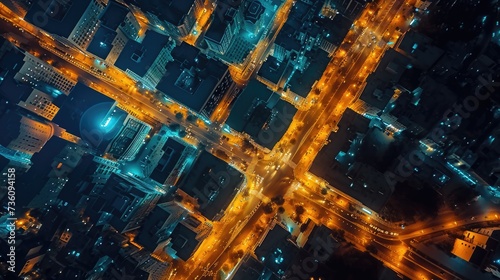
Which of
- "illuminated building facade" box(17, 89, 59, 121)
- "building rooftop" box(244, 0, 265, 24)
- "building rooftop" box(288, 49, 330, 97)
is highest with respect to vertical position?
"building rooftop" box(244, 0, 265, 24)

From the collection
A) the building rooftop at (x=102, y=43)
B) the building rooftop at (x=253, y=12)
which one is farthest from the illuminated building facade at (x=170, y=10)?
the building rooftop at (x=253, y=12)

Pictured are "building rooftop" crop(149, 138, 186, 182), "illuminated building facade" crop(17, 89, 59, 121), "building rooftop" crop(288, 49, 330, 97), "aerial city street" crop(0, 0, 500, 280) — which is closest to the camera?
"aerial city street" crop(0, 0, 500, 280)

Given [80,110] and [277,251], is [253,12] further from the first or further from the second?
[277,251]

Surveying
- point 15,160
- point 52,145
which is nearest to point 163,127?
point 52,145

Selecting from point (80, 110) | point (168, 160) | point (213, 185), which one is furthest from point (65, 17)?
point (213, 185)

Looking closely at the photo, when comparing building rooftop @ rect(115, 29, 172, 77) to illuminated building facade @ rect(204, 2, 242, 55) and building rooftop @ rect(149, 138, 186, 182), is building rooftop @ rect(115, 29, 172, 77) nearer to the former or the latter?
illuminated building facade @ rect(204, 2, 242, 55)

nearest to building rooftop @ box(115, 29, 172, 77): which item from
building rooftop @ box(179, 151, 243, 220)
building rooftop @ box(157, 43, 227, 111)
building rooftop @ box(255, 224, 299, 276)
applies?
building rooftop @ box(157, 43, 227, 111)
